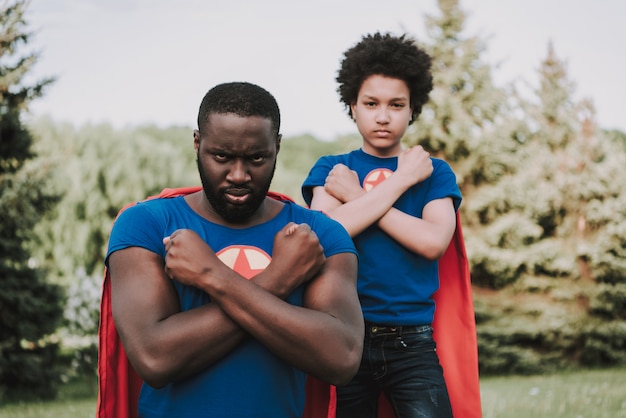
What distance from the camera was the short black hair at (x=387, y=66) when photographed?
3.50m

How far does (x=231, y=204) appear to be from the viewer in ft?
7.39

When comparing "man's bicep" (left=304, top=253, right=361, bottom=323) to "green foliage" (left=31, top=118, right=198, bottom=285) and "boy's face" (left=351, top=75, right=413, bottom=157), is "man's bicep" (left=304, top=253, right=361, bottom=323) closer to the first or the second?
"boy's face" (left=351, top=75, right=413, bottom=157)

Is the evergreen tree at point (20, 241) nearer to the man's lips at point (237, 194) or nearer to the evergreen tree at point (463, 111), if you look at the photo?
the evergreen tree at point (463, 111)

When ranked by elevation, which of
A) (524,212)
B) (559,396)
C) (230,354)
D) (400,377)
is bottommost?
(559,396)

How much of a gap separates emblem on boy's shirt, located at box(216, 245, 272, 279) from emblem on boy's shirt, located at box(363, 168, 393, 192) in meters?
1.14

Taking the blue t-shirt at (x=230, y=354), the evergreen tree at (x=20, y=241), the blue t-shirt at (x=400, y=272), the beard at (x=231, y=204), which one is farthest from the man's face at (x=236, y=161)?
the evergreen tree at (x=20, y=241)

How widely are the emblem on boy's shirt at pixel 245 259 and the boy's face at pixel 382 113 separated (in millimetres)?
1247

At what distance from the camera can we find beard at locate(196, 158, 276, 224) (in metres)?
2.25

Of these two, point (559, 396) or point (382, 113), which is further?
point (559, 396)

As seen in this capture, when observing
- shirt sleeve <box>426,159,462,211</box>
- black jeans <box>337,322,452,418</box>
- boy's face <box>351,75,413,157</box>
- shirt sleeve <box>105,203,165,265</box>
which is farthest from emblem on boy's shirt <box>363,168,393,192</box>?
shirt sleeve <box>105,203,165,265</box>

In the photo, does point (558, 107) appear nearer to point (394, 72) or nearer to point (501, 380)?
point (501, 380)

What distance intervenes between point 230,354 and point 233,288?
232 mm

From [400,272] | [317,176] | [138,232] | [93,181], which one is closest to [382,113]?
[317,176]

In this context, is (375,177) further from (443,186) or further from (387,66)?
(387,66)
